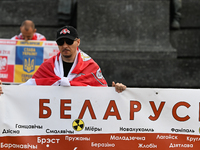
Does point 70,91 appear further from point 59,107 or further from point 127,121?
point 127,121

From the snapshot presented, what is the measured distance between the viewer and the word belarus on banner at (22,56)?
322 inches

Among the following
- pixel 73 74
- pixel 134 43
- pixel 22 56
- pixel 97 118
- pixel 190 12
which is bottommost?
pixel 97 118

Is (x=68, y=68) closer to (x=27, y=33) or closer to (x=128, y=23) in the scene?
(x=27, y=33)

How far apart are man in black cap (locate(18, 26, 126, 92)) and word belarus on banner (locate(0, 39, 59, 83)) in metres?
3.52

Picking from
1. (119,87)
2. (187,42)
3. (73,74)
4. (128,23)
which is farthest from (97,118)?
(187,42)

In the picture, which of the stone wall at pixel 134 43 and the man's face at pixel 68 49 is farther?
the stone wall at pixel 134 43

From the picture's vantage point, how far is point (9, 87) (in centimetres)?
439

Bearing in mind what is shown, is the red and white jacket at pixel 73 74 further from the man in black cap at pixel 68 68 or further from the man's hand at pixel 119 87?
the man's hand at pixel 119 87

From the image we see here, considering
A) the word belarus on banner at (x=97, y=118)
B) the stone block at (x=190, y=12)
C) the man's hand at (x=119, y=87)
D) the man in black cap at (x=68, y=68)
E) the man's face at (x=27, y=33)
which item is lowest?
the word belarus on banner at (x=97, y=118)

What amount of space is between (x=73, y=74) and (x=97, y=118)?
657 mm

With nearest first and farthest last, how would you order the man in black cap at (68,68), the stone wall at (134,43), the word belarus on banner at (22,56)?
the man in black cap at (68,68) < the word belarus on banner at (22,56) < the stone wall at (134,43)

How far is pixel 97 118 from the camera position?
4.32 m

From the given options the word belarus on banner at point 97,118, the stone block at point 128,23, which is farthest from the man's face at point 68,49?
the stone block at point 128,23

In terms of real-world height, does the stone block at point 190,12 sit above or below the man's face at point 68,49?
above
